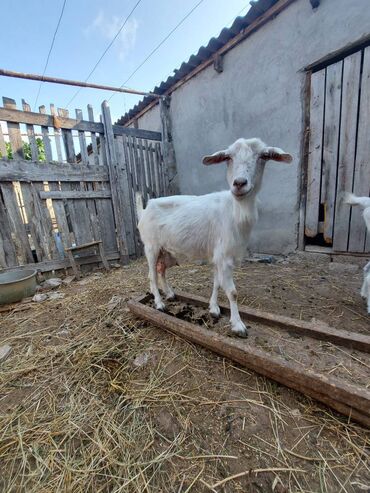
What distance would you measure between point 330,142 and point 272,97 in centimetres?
141

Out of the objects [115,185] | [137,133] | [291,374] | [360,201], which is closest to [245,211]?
[291,374]

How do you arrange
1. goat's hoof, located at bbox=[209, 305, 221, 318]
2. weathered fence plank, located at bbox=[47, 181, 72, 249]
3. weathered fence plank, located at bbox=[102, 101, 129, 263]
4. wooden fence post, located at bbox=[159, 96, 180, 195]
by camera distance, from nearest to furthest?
1. goat's hoof, located at bbox=[209, 305, 221, 318]
2. weathered fence plank, located at bbox=[47, 181, 72, 249]
3. weathered fence plank, located at bbox=[102, 101, 129, 263]
4. wooden fence post, located at bbox=[159, 96, 180, 195]

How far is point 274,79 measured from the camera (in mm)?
4156

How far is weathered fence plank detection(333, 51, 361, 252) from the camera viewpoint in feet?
11.0

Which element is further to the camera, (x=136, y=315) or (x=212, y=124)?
(x=212, y=124)

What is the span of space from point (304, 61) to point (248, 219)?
353 centimetres

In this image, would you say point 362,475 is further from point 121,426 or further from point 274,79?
point 274,79

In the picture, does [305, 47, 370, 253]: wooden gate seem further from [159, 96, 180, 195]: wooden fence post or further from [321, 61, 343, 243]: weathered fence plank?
[159, 96, 180, 195]: wooden fence post

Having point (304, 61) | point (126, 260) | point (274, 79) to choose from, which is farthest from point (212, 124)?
point (126, 260)

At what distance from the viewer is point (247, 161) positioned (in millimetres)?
1829

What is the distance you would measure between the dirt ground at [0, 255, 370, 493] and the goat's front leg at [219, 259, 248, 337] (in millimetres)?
152

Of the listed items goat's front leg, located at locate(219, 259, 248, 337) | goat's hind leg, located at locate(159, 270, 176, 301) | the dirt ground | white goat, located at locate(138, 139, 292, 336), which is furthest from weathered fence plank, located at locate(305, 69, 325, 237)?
goat's hind leg, located at locate(159, 270, 176, 301)

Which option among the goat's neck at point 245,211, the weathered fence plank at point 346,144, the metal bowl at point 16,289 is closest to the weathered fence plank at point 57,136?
the metal bowl at point 16,289

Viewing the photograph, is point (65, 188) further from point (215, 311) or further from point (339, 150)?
point (339, 150)
